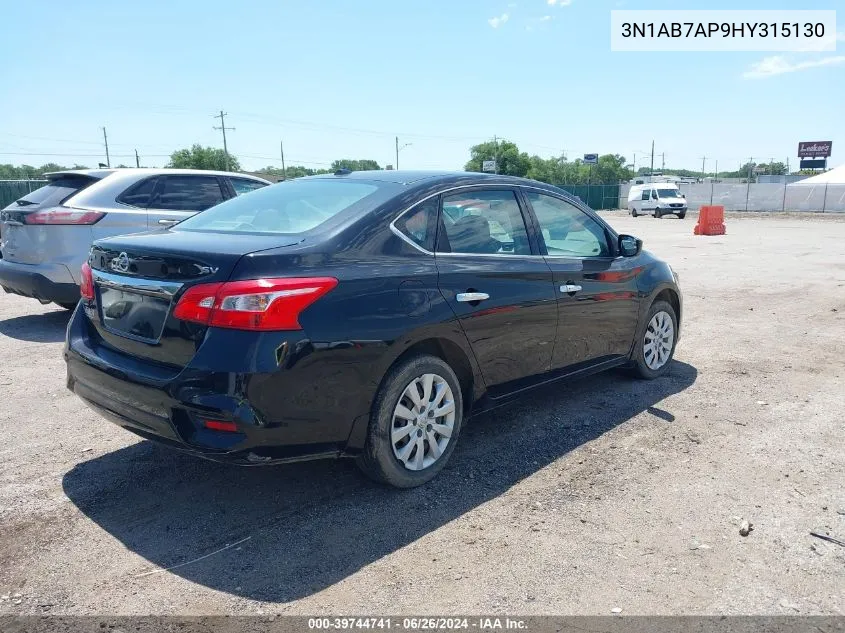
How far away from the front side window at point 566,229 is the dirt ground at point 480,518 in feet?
3.88

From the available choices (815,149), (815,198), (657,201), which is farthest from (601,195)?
(815,149)

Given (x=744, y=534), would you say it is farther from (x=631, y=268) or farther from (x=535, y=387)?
(x=631, y=268)

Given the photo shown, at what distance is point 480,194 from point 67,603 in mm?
3034

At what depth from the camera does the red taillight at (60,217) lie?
7.05 meters

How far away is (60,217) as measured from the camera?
7.07m

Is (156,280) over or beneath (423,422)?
over

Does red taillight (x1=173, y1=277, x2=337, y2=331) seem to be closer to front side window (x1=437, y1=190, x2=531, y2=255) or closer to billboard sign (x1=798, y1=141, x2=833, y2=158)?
front side window (x1=437, y1=190, x2=531, y2=255)

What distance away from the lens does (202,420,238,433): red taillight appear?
3008mm

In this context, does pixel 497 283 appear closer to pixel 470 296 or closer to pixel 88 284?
pixel 470 296

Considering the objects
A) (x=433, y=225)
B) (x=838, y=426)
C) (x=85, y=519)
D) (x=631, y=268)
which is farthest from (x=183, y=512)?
(x=838, y=426)

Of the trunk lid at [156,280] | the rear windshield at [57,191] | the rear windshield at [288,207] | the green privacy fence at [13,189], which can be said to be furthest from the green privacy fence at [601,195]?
the trunk lid at [156,280]

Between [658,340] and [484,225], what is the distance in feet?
7.90

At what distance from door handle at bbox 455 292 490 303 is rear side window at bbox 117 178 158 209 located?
5.11 metres

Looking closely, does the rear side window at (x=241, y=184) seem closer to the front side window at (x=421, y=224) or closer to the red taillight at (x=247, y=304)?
the front side window at (x=421, y=224)
